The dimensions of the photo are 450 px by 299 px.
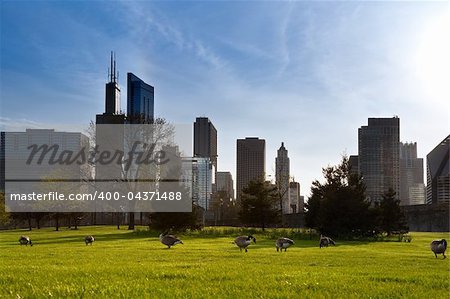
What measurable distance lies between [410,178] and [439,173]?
163 ft

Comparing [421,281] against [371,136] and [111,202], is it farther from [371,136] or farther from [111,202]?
[371,136]

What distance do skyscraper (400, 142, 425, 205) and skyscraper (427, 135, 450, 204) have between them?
3909cm

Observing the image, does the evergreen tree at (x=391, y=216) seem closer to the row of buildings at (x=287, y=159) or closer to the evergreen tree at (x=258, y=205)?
the row of buildings at (x=287, y=159)

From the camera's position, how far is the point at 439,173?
7600 centimetres

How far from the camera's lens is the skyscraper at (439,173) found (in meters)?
71.7

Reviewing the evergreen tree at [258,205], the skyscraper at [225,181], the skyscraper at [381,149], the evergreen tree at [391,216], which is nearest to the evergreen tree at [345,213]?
the evergreen tree at [391,216]

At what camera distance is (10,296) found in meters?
8.94

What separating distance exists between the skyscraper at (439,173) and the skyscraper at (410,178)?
39.1 metres

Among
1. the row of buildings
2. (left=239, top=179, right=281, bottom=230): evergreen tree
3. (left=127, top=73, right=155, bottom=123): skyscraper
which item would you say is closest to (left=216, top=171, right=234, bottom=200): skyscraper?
the row of buildings

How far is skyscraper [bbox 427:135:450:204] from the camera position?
71.7m

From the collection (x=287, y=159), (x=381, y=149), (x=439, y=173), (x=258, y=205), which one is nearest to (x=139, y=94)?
(x=287, y=159)

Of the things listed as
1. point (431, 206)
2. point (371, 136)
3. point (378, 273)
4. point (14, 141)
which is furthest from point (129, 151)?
point (371, 136)

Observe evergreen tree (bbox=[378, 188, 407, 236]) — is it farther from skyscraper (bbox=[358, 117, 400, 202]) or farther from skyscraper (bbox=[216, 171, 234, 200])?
skyscraper (bbox=[216, 171, 234, 200])

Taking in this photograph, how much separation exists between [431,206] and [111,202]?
45.9 metres
